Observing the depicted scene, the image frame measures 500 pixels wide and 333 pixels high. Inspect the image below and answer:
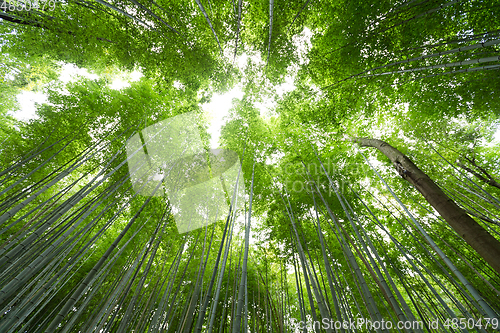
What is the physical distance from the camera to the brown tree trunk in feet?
4.96

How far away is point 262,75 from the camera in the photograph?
370cm

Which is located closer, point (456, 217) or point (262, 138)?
point (456, 217)

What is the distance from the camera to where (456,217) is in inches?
69.4

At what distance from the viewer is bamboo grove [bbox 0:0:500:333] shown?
6.70ft

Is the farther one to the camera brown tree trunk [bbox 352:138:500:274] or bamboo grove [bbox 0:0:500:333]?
bamboo grove [bbox 0:0:500:333]

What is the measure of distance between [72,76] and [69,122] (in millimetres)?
971

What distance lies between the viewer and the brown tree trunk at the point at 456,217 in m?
1.51

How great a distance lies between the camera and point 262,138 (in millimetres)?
4094

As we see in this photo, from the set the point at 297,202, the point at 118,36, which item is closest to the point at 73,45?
the point at 118,36

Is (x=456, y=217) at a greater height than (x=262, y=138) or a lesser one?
lesser

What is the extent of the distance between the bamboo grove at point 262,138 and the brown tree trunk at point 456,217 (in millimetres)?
13

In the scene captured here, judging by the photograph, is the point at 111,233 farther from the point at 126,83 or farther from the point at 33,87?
the point at 33,87

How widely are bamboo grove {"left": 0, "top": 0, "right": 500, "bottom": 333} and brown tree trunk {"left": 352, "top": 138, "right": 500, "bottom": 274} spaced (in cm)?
1

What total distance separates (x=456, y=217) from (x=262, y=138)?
10.2 ft
